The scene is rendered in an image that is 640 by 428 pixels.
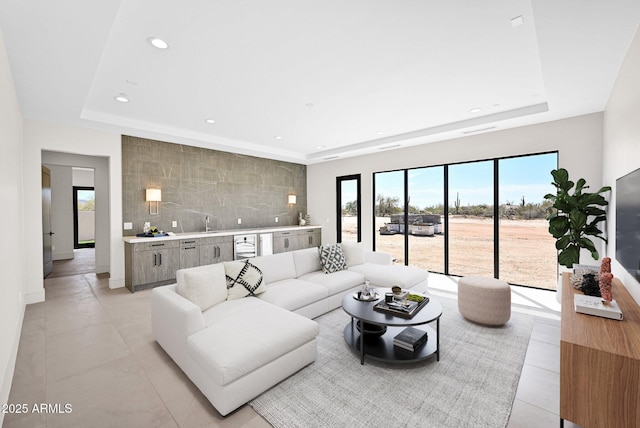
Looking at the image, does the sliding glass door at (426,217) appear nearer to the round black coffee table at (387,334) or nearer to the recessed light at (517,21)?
the round black coffee table at (387,334)

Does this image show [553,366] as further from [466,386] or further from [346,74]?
[346,74]

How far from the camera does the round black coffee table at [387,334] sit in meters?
2.47

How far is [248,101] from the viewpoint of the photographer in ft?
12.5

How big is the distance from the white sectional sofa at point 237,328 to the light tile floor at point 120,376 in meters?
0.17

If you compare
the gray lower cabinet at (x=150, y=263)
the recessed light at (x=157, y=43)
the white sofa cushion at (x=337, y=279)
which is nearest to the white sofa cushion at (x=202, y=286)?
the white sofa cushion at (x=337, y=279)

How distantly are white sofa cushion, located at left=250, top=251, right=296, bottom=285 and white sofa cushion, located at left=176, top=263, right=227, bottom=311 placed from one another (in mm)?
750

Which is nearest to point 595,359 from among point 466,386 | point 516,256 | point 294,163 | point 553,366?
point 466,386

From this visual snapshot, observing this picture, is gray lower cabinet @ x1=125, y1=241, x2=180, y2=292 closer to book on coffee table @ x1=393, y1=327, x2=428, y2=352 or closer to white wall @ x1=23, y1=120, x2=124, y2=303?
white wall @ x1=23, y1=120, x2=124, y2=303

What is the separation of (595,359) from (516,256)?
12.3 ft

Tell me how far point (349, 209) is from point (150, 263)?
181 inches

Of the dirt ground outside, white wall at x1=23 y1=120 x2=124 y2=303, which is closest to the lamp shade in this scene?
white wall at x1=23 y1=120 x2=124 y2=303

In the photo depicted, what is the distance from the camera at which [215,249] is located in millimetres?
5609

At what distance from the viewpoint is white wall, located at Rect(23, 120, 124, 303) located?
162 inches

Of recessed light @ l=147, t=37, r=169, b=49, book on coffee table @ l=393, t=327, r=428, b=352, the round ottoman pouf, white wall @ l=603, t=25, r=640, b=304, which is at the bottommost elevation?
book on coffee table @ l=393, t=327, r=428, b=352
